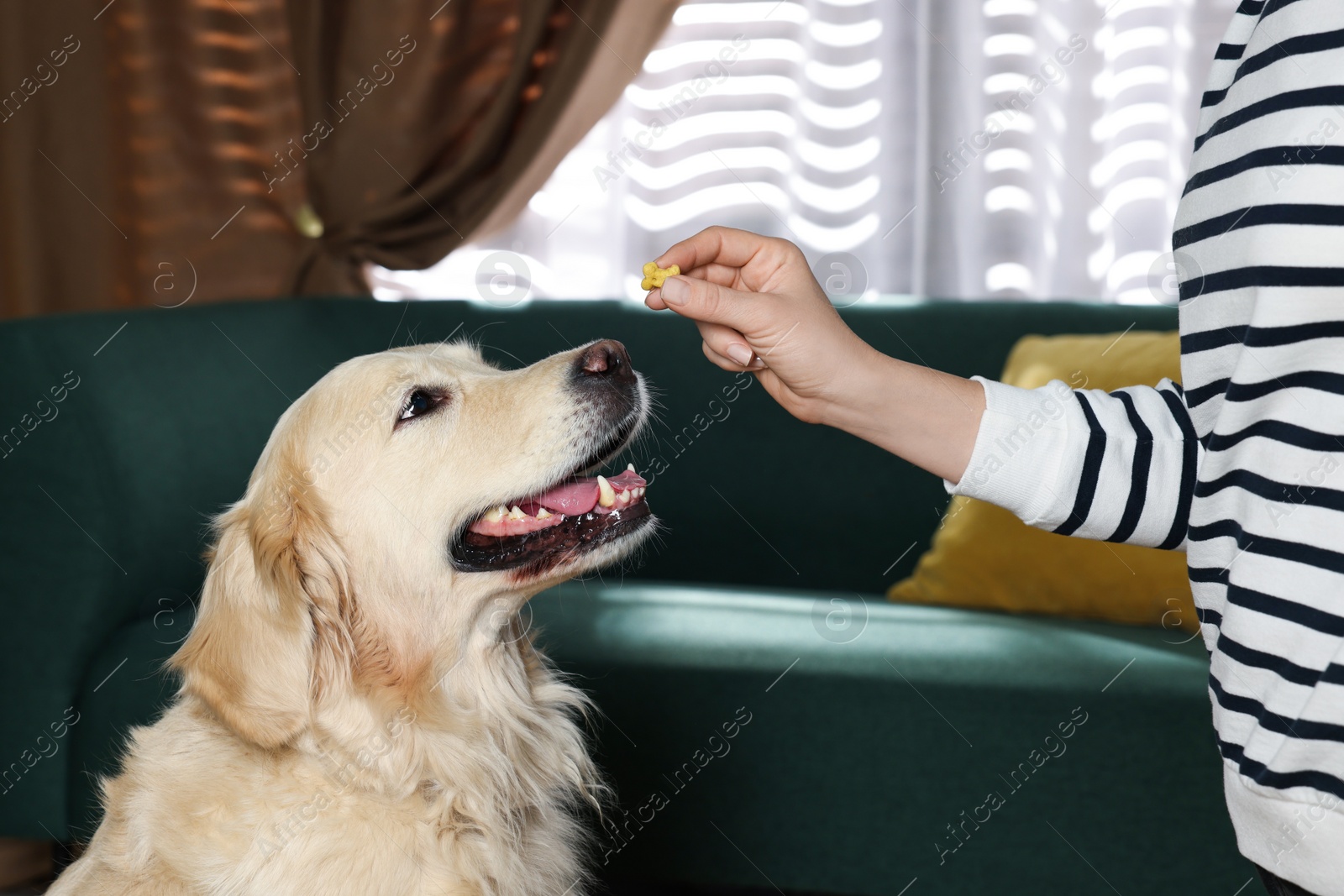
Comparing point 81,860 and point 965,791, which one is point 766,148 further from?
point 81,860

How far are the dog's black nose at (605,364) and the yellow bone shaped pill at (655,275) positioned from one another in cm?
23

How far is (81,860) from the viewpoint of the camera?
130 centimetres

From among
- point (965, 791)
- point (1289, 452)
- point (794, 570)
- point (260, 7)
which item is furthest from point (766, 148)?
point (1289, 452)

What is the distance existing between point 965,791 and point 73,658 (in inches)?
78.1

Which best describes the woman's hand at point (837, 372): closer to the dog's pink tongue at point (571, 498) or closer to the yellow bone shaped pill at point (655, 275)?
the yellow bone shaped pill at point (655, 275)

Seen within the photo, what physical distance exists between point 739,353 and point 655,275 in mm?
140

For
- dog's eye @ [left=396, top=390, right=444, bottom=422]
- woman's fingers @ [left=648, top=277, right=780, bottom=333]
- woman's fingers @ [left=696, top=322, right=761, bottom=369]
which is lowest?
dog's eye @ [left=396, top=390, right=444, bottom=422]

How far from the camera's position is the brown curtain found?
11.0ft

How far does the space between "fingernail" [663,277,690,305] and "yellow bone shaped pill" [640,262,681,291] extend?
6 cm

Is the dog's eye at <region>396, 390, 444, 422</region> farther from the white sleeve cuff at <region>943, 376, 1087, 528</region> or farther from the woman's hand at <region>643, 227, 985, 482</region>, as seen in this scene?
the white sleeve cuff at <region>943, 376, 1087, 528</region>

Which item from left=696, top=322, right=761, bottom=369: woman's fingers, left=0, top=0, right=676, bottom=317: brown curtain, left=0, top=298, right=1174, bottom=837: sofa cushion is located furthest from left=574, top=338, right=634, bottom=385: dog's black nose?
left=0, top=0, right=676, bottom=317: brown curtain

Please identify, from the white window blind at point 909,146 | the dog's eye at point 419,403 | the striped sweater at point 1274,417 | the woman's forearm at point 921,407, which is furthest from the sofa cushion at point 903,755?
the white window blind at point 909,146

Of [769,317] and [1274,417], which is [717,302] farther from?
[1274,417]

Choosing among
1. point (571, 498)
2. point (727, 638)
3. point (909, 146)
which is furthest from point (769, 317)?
point (909, 146)
